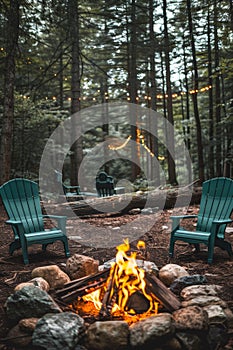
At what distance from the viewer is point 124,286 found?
3049 millimetres

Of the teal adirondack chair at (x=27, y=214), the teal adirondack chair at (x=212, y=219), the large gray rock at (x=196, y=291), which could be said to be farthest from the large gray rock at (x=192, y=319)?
the teal adirondack chair at (x=27, y=214)

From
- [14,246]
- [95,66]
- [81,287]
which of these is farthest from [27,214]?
[95,66]

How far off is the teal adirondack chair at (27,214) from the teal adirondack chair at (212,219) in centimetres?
156

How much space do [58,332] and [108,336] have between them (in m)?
0.35

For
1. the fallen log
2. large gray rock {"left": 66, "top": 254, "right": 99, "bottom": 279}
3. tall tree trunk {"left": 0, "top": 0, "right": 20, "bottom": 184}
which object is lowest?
large gray rock {"left": 66, "top": 254, "right": 99, "bottom": 279}

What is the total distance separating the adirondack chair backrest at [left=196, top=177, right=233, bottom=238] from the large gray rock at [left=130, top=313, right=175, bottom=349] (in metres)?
2.51

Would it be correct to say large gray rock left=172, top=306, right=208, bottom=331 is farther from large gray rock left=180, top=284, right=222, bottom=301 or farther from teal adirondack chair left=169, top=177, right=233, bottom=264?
teal adirondack chair left=169, top=177, right=233, bottom=264

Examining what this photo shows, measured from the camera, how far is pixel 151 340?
2.35 metres

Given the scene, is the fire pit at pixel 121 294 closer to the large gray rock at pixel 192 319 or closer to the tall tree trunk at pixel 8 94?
the large gray rock at pixel 192 319

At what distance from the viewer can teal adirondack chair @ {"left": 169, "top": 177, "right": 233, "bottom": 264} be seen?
4.43 m

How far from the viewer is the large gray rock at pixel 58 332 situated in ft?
7.65

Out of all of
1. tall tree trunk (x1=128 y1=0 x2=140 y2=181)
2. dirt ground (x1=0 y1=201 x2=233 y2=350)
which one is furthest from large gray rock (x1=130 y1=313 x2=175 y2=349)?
tall tree trunk (x1=128 y1=0 x2=140 y2=181)

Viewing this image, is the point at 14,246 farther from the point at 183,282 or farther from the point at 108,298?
the point at 183,282

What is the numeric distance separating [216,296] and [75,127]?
31.6 ft
